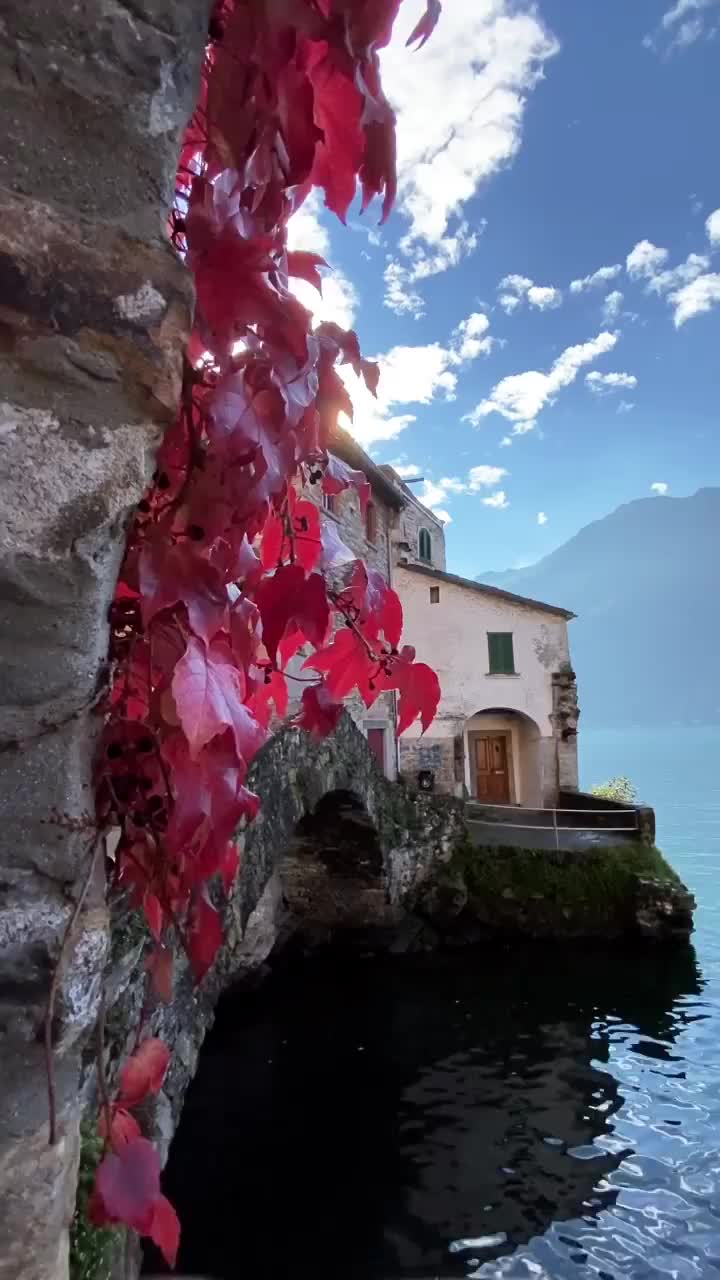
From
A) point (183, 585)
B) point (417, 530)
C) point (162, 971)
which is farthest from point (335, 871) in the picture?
point (183, 585)

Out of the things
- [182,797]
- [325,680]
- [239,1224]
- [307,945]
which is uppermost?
[325,680]

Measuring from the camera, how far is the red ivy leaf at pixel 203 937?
1.16 metres

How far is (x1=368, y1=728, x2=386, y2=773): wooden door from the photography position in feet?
54.1

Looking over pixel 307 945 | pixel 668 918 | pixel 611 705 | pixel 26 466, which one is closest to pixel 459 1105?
pixel 307 945

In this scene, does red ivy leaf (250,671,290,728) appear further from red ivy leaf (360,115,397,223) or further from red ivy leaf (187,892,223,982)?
red ivy leaf (360,115,397,223)

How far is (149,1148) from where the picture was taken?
1.06 metres

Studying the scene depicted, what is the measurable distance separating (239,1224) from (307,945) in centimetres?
766

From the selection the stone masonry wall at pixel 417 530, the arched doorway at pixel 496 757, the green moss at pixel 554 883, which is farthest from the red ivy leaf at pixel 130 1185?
the arched doorway at pixel 496 757

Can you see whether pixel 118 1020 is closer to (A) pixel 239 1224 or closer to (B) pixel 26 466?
(B) pixel 26 466

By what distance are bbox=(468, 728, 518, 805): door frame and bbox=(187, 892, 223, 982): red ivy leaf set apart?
20.0 metres

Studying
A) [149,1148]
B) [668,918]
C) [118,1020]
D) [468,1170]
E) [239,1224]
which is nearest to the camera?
[149,1148]

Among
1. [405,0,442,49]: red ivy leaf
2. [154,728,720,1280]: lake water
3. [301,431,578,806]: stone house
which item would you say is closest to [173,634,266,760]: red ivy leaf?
[405,0,442,49]: red ivy leaf

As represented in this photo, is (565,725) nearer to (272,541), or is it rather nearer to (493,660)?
(493,660)

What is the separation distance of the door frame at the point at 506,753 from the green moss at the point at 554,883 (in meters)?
6.19
